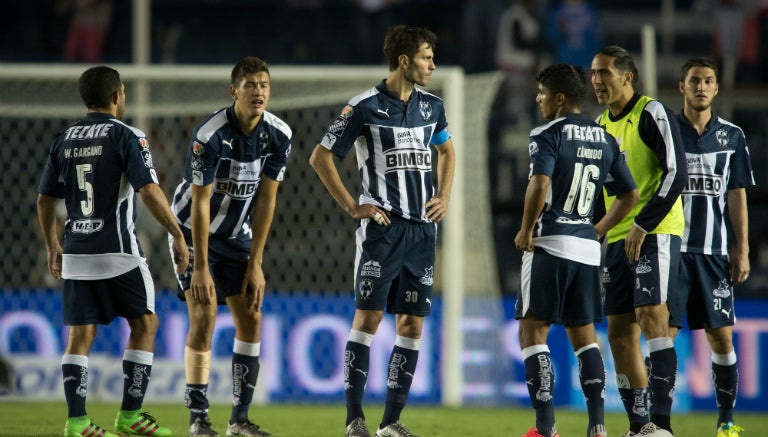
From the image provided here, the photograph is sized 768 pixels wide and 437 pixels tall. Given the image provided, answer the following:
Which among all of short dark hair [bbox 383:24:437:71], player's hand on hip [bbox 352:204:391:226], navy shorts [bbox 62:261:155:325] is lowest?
navy shorts [bbox 62:261:155:325]

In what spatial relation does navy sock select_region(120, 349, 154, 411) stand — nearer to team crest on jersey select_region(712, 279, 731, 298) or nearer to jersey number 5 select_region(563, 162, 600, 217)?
jersey number 5 select_region(563, 162, 600, 217)

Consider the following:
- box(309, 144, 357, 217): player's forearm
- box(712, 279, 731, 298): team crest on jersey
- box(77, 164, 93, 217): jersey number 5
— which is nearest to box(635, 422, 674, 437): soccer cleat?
box(712, 279, 731, 298): team crest on jersey

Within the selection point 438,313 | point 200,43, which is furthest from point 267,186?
point 200,43

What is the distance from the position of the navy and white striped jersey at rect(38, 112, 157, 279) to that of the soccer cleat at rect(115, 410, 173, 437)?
0.75 m

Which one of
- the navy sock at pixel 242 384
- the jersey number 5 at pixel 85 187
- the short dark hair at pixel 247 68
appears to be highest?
the short dark hair at pixel 247 68

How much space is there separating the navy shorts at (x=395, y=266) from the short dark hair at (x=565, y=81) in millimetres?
986

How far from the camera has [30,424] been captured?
6.62 meters

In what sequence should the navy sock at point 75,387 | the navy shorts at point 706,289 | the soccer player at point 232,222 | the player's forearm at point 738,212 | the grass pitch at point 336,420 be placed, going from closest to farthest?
the navy sock at point 75,387
the soccer player at point 232,222
the navy shorts at point 706,289
the player's forearm at point 738,212
the grass pitch at point 336,420

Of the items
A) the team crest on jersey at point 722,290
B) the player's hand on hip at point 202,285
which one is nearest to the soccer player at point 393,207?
the player's hand on hip at point 202,285

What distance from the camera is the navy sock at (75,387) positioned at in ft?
17.3

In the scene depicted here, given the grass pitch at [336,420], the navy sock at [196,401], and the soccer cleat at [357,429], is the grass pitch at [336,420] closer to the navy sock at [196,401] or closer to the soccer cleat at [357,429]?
the navy sock at [196,401]

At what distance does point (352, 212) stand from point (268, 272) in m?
5.16

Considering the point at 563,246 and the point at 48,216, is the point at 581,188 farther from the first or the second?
the point at 48,216

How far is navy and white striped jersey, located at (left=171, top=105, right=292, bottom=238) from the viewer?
5.67 m
